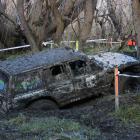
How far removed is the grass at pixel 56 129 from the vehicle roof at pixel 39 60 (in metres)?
3.80

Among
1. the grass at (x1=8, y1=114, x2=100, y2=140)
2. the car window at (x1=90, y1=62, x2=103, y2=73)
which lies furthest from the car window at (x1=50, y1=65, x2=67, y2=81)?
the grass at (x1=8, y1=114, x2=100, y2=140)

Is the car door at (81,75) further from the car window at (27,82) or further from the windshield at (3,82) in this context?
the windshield at (3,82)

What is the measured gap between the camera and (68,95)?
1291 centimetres

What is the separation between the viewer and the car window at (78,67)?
1310 cm

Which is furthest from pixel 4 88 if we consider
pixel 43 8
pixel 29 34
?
pixel 43 8

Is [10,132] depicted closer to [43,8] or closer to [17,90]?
[17,90]

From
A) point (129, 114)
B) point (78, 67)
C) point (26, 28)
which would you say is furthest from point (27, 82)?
point (26, 28)

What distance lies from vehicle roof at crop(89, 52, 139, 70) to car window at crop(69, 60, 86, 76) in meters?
0.43

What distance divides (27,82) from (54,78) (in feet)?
2.74

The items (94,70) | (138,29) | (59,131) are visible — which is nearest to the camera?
(59,131)

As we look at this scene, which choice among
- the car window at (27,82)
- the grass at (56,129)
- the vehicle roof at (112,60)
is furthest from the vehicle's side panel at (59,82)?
the grass at (56,129)

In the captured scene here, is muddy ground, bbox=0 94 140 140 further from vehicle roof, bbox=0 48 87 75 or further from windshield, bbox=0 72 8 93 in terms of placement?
vehicle roof, bbox=0 48 87 75

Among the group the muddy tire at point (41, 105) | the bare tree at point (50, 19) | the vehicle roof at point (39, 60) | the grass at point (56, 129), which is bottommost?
the muddy tire at point (41, 105)

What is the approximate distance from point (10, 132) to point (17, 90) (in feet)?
14.5
